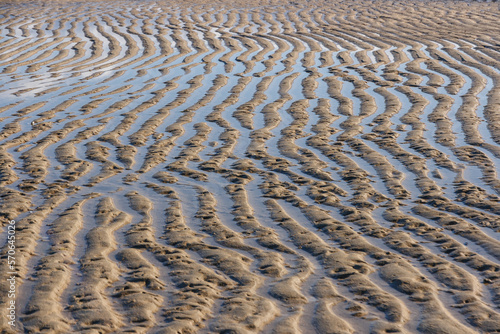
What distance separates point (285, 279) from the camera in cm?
329

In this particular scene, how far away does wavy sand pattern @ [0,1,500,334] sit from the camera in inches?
120

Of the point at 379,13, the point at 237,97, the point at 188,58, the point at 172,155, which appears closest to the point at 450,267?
the point at 172,155

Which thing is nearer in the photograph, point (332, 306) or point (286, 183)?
point (332, 306)

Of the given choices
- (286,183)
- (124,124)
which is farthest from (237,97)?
(286,183)

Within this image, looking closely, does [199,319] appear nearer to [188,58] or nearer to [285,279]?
[285,279]

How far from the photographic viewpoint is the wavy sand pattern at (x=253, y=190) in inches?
120

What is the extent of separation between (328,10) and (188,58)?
680 centimetres

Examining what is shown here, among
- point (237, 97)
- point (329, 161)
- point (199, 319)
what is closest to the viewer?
point (199, 319)

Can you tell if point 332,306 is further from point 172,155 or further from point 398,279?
point 172,155

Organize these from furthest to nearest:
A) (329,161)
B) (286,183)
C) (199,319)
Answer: (329,161) < (286,183) < (199,319)

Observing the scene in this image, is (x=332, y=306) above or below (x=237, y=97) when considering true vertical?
above

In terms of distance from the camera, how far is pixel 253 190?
15.2 ft

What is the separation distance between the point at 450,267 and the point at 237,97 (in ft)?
15.0

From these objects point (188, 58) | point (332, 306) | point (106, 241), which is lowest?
point (188, 58)
